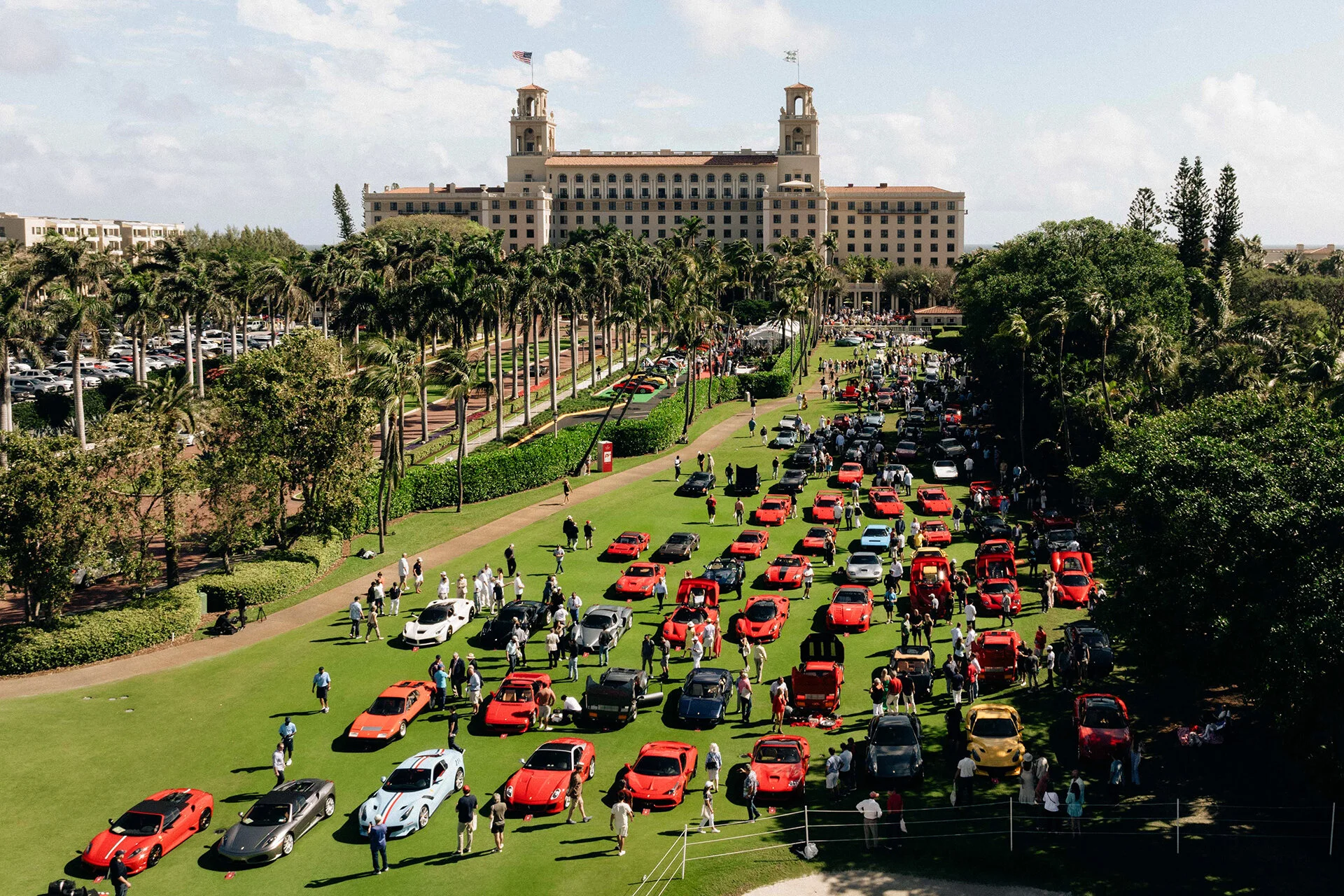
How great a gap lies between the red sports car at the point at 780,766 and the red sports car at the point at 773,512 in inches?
912

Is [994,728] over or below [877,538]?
below

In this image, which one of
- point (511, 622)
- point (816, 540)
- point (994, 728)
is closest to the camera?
point (994, 728)

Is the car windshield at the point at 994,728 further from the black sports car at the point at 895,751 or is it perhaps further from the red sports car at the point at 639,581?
the red sports car at the point at 639,581

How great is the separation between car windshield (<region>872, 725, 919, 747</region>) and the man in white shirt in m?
2.80

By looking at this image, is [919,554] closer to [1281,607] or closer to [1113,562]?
[1113,562]

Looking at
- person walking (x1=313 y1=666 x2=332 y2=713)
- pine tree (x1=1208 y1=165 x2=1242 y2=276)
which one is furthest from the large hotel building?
person walking (x1=313 y1=666 x2=332 y2=713)

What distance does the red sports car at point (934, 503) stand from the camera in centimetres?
5109

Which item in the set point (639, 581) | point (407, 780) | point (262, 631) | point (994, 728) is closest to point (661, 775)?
point (407, 780)

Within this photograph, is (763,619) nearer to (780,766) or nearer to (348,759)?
(780,766)

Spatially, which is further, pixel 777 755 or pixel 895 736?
pixel 895 736

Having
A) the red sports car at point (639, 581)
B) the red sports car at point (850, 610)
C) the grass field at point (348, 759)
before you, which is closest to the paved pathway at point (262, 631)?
the grass field at point (348, 759)

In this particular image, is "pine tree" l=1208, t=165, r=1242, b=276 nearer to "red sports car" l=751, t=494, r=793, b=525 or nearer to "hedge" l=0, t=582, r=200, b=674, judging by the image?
"red sports car" l=751, t=494, r=793, b=525

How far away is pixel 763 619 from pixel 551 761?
1189 centimetres

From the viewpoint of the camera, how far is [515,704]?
3031 centimetres
